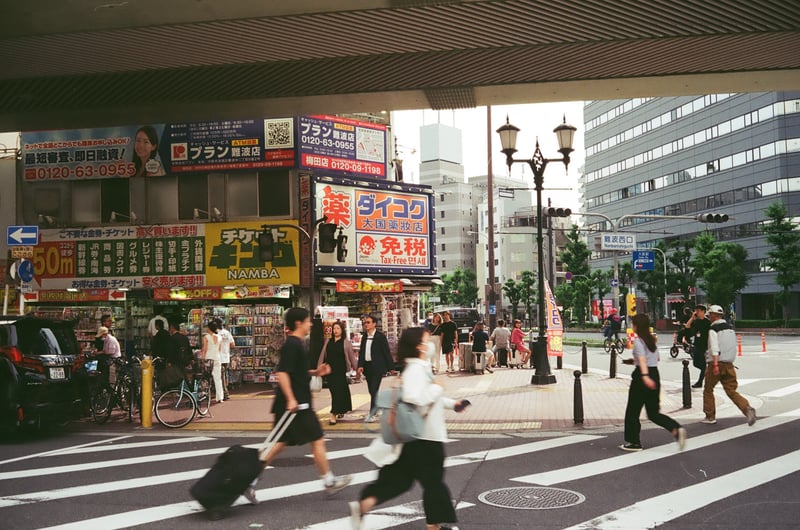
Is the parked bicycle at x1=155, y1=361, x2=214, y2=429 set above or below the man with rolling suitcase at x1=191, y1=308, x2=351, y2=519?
below

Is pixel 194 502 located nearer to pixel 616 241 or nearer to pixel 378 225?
pixel 378 225

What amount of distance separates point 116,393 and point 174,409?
7.52ft

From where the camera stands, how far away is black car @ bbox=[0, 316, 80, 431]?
1077 centimetres

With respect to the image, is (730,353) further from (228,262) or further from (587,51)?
(228,262)

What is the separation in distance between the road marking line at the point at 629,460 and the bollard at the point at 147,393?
315 inches

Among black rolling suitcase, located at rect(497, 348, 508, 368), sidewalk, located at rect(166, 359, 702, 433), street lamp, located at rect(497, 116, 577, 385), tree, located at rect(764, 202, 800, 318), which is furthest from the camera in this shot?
tree, located at rect(764, 202, 800, 318)

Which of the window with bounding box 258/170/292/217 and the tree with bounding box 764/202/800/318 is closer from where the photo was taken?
the window with bounding box 258/170/292/217

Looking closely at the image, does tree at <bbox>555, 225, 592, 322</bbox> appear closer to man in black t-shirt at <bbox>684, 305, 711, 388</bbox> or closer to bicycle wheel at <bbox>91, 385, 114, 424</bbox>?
man in black t-shirt at <bbox>684, 305, 711, 388</bbox>

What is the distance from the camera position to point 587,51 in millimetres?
11273

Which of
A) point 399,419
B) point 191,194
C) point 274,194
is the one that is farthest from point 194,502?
point 191,194

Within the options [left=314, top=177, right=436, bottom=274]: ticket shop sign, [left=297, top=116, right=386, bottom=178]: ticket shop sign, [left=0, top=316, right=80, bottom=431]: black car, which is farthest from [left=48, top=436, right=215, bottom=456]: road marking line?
[left=297, top=116, right=386, bottom=178]: ticket shop sign

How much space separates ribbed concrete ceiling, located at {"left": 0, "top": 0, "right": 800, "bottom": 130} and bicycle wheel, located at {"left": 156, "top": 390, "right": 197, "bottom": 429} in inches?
232

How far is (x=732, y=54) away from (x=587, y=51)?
2.54 m

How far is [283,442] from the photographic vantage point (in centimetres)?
661
